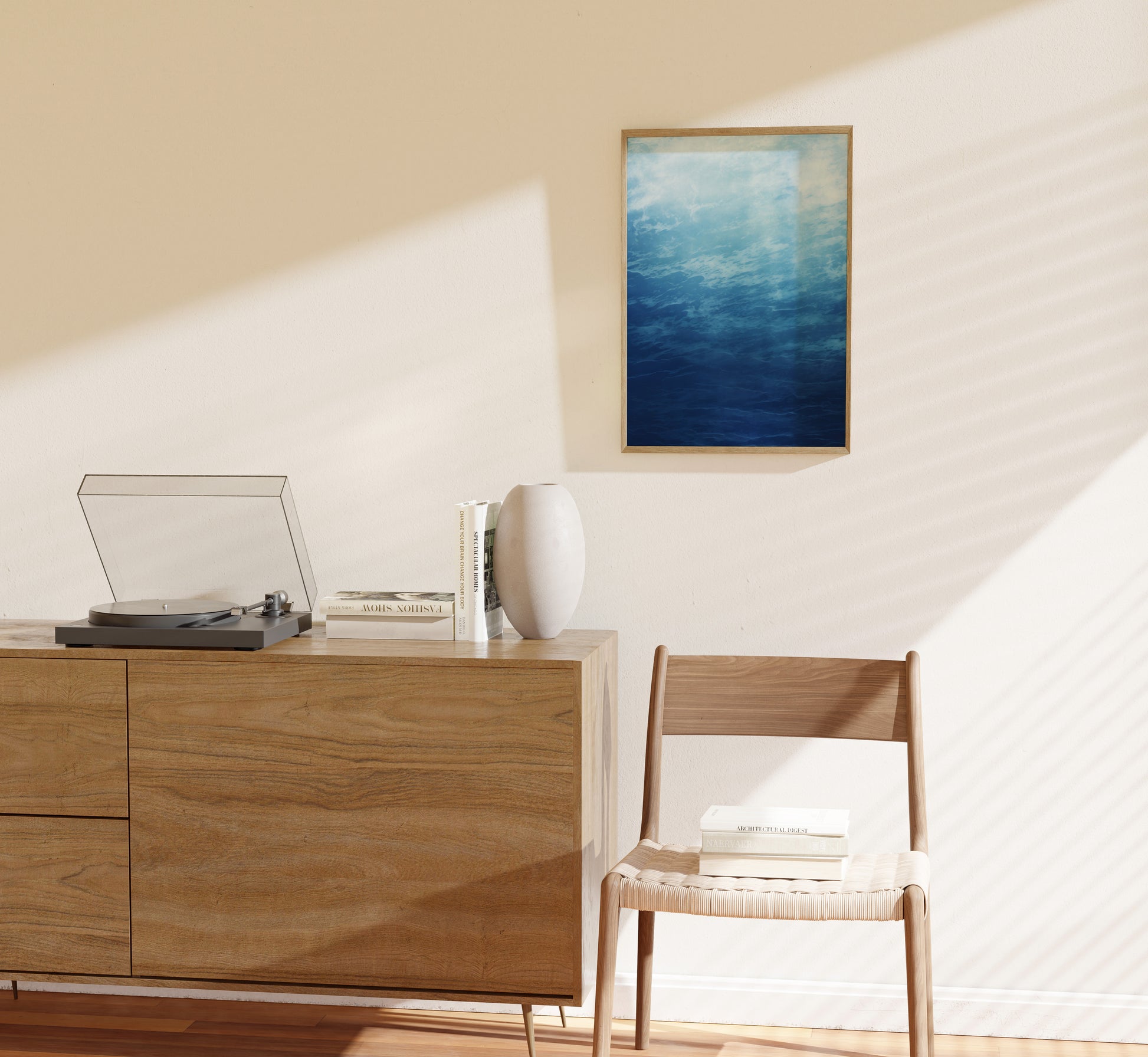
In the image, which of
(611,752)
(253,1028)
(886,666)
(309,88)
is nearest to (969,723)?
(886,666)

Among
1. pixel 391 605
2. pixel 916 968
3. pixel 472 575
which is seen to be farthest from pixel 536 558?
pixel 916 968

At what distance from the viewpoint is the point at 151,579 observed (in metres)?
2.51

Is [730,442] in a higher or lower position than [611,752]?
higher

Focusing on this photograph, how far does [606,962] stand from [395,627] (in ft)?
2.49

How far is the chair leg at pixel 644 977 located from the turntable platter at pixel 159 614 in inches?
38.7

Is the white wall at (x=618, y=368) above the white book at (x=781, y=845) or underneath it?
above

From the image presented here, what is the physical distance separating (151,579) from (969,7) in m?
2.04

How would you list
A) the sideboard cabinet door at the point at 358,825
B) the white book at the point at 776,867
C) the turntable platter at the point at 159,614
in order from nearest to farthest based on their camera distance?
the white book at the point at 776,867 < the sideboard cabinet door at the point at 358,825 < the turntable platter at the point at 159,614

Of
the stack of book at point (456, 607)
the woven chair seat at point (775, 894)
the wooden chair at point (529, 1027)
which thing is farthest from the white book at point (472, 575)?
the wooden chair at point (529, 1027)

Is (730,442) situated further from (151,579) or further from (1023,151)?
(151,579)

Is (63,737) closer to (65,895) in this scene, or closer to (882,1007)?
(65,895)

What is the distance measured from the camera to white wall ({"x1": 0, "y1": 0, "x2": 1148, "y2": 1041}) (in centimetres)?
246

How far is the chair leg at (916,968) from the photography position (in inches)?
73.4

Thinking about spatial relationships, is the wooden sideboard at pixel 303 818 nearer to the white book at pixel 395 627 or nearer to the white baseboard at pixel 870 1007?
the white book at pixel 395 627
